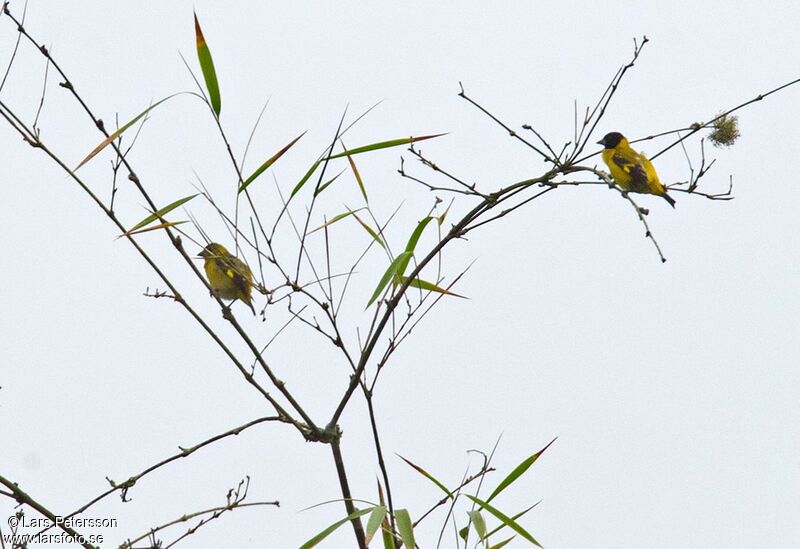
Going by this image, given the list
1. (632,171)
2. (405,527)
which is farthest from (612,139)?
(405,527)

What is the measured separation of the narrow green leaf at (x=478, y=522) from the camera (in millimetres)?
2420

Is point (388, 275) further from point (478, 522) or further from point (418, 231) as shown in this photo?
point (478, 522)

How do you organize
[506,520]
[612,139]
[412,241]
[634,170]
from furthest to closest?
[612,139], [634,170], [412,241], [506,520]

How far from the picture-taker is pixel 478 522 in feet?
8.04

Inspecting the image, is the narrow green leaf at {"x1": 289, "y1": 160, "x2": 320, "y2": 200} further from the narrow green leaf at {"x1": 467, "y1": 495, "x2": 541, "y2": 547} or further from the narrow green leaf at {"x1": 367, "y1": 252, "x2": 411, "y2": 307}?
the narrow green leaf at {"x1": 467, "y1": 495, "x2": 541, "y2": 547}

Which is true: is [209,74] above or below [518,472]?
above

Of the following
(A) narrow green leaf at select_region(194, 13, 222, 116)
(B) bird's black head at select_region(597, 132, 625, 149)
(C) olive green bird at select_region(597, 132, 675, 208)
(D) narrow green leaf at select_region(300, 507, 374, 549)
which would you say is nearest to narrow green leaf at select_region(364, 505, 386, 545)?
(D) narrow green leaf at select_region(300, 507, 374, 549)

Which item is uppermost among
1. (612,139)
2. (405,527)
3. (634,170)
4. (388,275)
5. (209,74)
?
(612,139)

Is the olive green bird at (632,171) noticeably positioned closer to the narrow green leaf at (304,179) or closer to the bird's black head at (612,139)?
the bird's black head at (612,139)

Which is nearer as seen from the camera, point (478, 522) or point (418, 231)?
point (478, 522)

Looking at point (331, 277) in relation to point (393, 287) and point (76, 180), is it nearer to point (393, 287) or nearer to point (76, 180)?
point (393, 287)

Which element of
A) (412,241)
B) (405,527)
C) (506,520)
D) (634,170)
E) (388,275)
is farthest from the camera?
(634,170)

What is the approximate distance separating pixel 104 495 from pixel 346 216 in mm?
987

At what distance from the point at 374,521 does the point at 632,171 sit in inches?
132
